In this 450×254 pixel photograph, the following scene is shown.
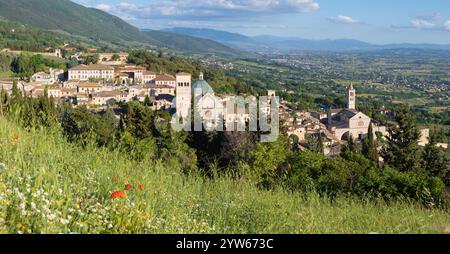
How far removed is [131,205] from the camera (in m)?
2.98

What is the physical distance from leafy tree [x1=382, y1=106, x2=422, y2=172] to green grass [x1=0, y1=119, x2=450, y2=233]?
72.5 ft

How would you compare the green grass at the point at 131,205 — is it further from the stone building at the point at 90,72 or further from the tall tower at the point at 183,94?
the stone building at the point at 90,72

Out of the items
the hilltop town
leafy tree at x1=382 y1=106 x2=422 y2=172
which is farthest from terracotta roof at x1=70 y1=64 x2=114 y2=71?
leafy tree at x1=382 y1=106 x2=422 y2=172

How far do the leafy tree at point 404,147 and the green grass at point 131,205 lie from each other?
72.5 feet

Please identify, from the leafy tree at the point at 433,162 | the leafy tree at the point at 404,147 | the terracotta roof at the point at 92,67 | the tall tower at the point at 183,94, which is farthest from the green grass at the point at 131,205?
the terracotta roof at the point at 92,67

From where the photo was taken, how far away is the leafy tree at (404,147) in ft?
83.5

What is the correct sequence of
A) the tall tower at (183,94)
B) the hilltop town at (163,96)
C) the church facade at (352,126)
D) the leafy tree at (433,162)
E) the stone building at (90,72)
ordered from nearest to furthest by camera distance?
the leafy tree at (433,162)
the hilltop town at (163,96)
the tall tower at (183,94)
the church facade at (352,126)
the stone building at (90,72)

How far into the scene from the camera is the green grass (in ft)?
8.72

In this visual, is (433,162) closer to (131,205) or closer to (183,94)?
(131,205)

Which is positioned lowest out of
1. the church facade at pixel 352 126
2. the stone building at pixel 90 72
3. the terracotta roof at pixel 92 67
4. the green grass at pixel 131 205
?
the church facade at pixel 352 126

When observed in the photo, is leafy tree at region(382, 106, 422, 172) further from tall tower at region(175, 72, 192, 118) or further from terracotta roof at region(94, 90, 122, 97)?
terracotta roof at region(94, 90, 122, 97)

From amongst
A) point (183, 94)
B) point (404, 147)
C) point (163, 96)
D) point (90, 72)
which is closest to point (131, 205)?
point (404, 147)

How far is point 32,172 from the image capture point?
10.9 feet

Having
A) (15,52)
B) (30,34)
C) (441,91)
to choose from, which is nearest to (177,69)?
(15,52)
